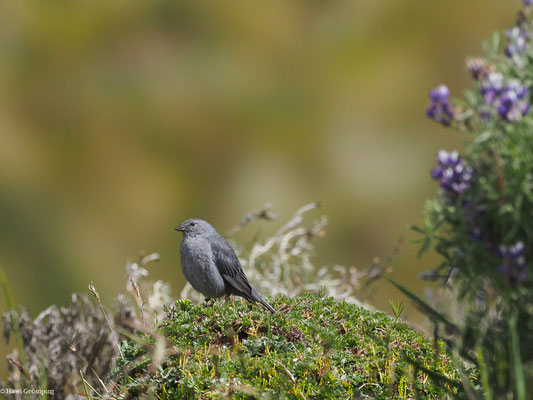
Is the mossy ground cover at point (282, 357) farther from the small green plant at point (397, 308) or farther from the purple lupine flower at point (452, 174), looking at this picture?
the purple lupine flower at point (452, 174)

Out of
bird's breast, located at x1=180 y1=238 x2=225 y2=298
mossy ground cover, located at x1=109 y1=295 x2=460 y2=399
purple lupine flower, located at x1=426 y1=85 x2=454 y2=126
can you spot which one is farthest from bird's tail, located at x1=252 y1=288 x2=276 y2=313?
purple lupine flower, located at x1=426 y1=85 x2=454 y2=126

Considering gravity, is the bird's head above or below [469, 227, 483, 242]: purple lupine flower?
above

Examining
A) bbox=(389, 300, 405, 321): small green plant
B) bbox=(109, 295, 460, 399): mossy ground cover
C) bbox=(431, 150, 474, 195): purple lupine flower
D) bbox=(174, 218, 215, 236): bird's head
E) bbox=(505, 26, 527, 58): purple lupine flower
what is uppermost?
bbox=(174, 218, 215, 236): bird's head

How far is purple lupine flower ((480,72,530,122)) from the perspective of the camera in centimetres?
252

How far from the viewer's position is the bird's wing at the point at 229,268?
16.5 ft

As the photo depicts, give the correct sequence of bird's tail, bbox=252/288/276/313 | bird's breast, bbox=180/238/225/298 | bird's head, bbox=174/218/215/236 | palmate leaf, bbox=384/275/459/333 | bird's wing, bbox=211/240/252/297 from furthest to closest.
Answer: bird's head, bbox=174/218/215/236 < bird's breast, bbox=180/238/225/298 < bird's wing, bbox=211/240/252/297 < bird's tail, bbox=252/288/276/313 < palmate leaf, bbox=384/275/459/333

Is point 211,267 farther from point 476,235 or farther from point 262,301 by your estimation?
→ point 476,235

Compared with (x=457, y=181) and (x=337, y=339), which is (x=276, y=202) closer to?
(x=337, y=339)

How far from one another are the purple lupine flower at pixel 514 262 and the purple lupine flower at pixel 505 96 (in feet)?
1.60

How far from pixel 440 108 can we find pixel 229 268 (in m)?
2.83

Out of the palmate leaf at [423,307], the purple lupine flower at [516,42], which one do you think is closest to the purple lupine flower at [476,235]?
the palmate leaf at [423,307]

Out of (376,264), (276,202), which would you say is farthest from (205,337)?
(276,202)

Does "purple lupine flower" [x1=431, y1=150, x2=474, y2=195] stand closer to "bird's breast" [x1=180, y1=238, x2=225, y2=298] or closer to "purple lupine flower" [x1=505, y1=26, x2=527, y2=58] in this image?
"purple lupine flower" [x1=505, y1=26, x2=527, y2=58]

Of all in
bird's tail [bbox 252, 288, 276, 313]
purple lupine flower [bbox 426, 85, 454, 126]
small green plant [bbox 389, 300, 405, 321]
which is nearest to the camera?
purple lupine flower [bbox 426, 85, 454, 126]
